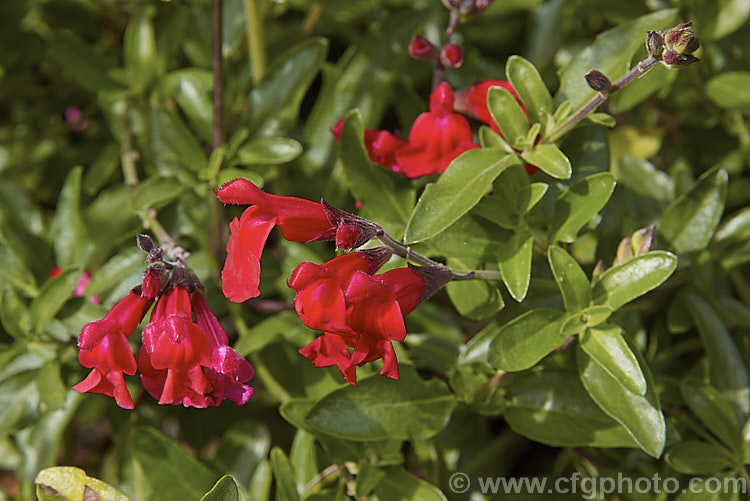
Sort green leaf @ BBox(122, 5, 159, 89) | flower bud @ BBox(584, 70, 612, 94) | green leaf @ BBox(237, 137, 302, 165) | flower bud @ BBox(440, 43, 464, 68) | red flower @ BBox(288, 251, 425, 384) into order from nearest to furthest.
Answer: red flower @ BBox(288, 251, 425, 384) → flower bud @ BBox(584, 70, 612, 94) → flower bud @ BBox(440, 43, 464, 68) → green leaf @ BBox(237, 137, 302, 165) → green leaf @ BBox(122, 5, 159, 89)

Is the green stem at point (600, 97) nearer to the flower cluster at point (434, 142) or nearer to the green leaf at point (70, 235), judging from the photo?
the flower cluster at point (434, 142)

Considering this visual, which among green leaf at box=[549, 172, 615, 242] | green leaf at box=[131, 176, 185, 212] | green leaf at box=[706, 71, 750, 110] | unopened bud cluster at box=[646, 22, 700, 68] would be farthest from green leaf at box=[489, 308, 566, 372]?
green leaf at box=[706, 71, 750, 110]

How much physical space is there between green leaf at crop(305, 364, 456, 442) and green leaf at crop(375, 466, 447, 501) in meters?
0.08

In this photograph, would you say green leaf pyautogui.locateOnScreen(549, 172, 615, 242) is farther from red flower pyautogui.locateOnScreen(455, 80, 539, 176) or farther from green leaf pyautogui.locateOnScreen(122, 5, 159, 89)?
green leaf pyautogui.locateOnScreen(122, 5, 159, 89)

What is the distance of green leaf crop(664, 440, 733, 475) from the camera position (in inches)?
41.8

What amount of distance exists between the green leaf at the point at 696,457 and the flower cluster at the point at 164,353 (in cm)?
64

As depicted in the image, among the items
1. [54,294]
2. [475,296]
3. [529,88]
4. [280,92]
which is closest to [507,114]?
[529,88]

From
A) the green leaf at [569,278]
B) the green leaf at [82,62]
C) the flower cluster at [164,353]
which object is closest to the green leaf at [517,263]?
the green leaf at [569,278]

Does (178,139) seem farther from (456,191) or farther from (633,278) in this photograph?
(633,278)

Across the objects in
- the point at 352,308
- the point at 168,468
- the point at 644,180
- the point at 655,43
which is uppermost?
the point at 655,43

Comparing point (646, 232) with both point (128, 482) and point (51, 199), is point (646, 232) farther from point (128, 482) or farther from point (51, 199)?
point (51, 199)

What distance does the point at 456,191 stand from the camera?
92cm

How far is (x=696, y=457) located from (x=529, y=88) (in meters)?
0.61

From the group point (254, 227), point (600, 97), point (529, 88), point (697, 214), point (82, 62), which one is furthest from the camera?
point (82, 62)
